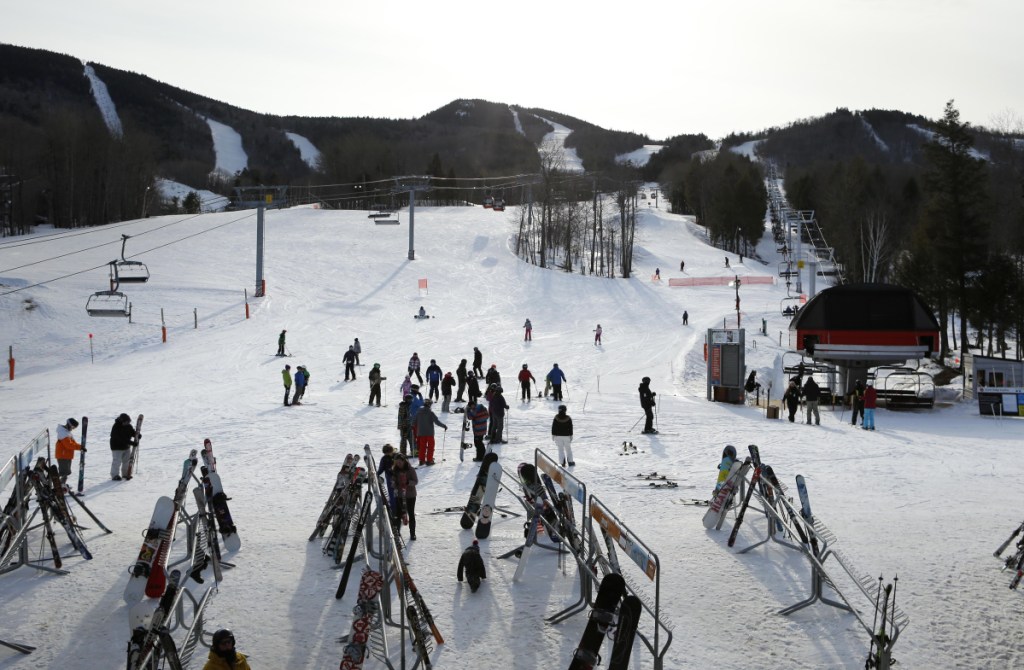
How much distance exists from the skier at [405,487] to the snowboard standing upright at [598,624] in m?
4.99

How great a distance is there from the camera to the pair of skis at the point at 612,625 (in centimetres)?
543

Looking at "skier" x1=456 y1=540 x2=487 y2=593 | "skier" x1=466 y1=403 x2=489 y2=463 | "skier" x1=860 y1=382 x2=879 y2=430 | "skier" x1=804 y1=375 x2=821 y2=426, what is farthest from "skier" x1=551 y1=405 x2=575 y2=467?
"skier" x1=860 y1=382 x2=879 y2=430

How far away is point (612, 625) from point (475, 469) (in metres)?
9.20

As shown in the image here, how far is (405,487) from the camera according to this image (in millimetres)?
10375

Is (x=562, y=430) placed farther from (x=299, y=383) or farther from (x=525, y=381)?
(x=299, y=383)

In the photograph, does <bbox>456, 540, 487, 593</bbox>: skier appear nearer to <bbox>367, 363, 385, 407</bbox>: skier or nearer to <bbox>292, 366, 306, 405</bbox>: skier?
<bbox>367, 363, 385, 407</bbox>: skier

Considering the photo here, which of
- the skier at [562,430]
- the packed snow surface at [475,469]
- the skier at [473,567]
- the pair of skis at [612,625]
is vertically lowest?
the packed snow surface at [475,469]

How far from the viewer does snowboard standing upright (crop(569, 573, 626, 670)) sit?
537cm

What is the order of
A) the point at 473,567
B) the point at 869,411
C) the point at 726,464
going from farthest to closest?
the point at 869,411
the point at 726,464
the point at 473,567

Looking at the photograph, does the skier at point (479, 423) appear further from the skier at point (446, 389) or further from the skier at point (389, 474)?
the skier at point (446, 389)

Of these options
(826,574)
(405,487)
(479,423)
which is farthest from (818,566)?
(479,423)

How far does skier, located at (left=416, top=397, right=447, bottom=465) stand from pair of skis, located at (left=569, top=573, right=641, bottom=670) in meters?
8.74

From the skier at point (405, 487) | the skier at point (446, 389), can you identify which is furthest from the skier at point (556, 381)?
the skier at point (405, 487)

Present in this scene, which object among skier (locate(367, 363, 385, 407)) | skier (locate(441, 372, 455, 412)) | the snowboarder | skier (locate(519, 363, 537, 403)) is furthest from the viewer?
skier (locate(519, 363, 537, 403))
